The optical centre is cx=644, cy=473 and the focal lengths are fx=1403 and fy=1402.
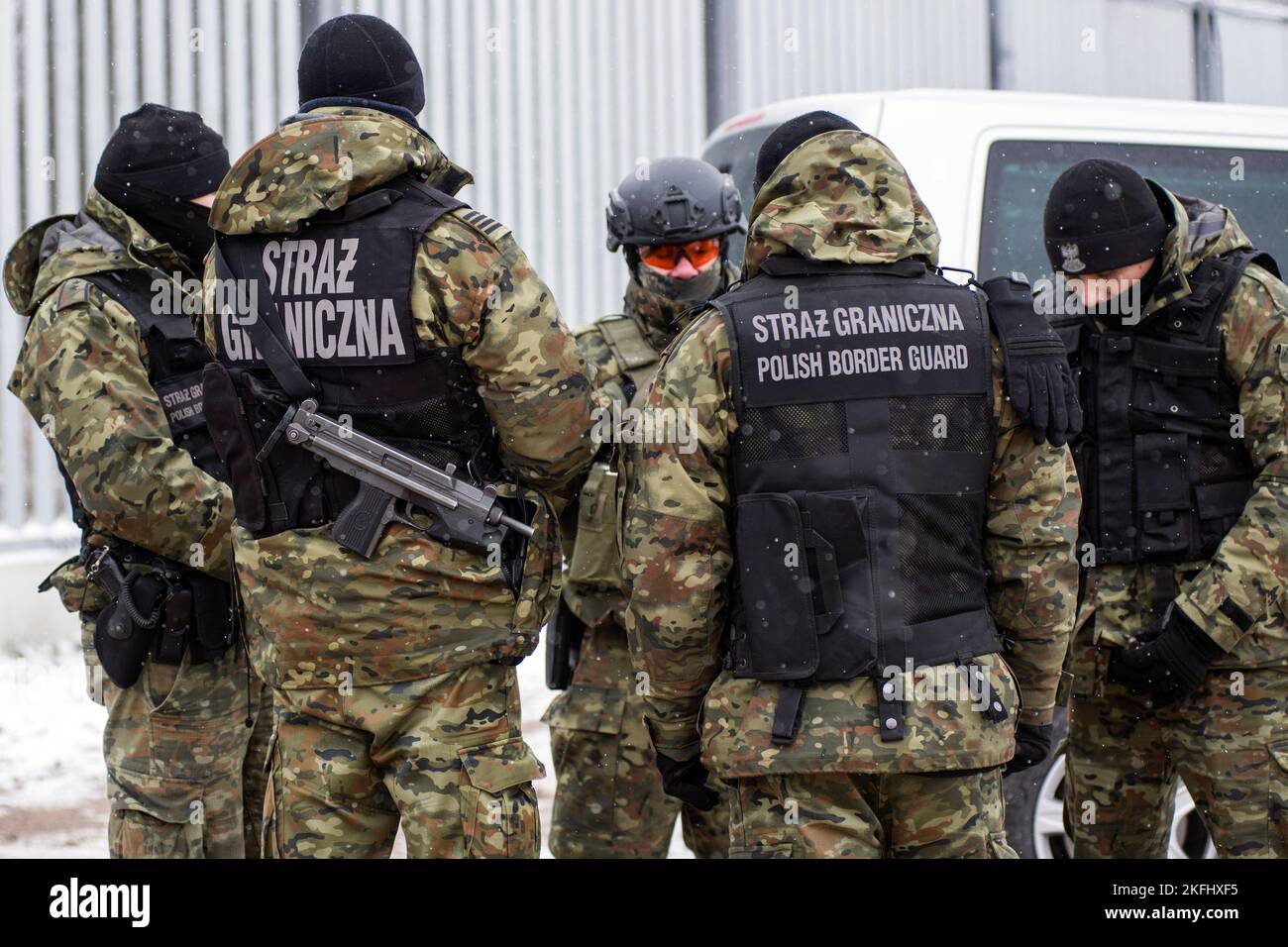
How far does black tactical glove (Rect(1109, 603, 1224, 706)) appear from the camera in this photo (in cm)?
325

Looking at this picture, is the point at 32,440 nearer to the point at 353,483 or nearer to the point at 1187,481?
the point at 353,483

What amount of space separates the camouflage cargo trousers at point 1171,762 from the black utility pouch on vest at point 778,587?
3.78 feet

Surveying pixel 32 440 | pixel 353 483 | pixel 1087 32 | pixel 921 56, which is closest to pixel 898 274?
pixel 353 483

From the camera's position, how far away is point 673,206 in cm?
381

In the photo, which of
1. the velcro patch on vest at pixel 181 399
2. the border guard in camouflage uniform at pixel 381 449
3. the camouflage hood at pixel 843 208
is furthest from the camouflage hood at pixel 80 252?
the camouflage hood at pixel 843 208

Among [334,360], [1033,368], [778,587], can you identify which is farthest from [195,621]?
[1033,368]

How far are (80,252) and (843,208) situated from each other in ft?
6.50

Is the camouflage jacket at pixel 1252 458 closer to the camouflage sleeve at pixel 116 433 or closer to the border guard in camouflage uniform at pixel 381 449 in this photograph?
the border guard in camouflage uniform at pixel 381 449

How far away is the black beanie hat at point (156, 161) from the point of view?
362cm

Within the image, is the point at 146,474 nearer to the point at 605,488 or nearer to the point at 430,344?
the point at 430,344

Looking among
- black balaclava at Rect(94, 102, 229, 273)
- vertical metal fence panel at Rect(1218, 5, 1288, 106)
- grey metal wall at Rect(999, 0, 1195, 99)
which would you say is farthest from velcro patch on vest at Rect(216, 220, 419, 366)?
vertical metal fence panel at Rect(1218, 5, 1288, 106)

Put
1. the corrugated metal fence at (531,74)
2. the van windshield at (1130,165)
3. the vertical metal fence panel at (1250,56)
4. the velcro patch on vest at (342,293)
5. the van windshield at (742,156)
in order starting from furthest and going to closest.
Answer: the vertical metal fence panel at (1250,56) → the corrugated metal fence at (531,74) → the van windshield at (742,156) → the van windshield at (1130,165) → the velcro patch on vest at (342,293)

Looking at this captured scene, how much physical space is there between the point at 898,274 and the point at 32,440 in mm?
5734

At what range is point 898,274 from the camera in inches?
107
